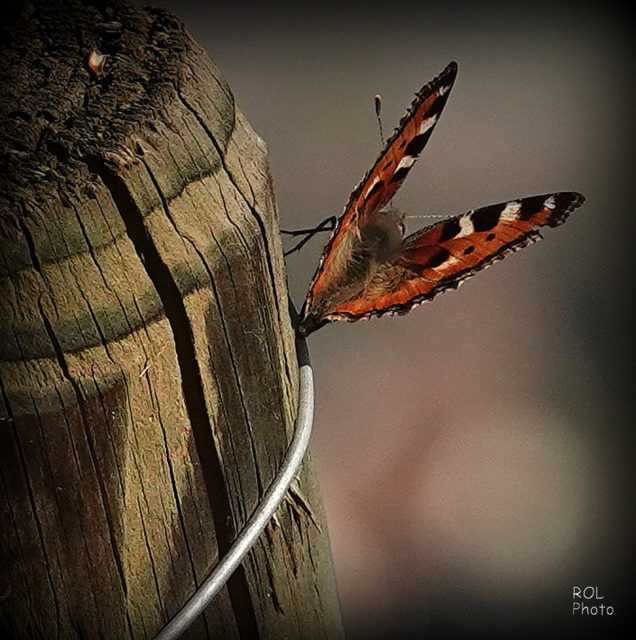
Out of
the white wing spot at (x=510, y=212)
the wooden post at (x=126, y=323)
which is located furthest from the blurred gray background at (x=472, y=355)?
the wooden post at (x=126, y=323)

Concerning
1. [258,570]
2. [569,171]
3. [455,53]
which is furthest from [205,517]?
[455,53]

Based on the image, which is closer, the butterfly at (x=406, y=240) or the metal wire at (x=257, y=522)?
the metal wire at (x=257, y=522)

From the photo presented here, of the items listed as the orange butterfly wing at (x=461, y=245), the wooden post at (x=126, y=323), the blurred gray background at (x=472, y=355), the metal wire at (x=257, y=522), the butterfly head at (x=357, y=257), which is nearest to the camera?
the wooden post at (x=126, y=323)

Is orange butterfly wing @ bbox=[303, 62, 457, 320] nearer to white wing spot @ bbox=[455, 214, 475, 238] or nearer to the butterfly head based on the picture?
the butterfly head

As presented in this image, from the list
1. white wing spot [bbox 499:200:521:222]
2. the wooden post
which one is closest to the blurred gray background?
white wing spot [bbox 499:200:521:222]

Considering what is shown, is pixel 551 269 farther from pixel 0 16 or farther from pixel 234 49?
pixel 0 16

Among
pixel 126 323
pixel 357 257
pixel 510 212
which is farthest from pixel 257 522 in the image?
pixel 510 212

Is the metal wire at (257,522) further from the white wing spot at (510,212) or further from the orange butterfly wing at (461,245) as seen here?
the white wing spot at (510,212)

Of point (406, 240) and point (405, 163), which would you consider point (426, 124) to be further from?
point (406, 240)
